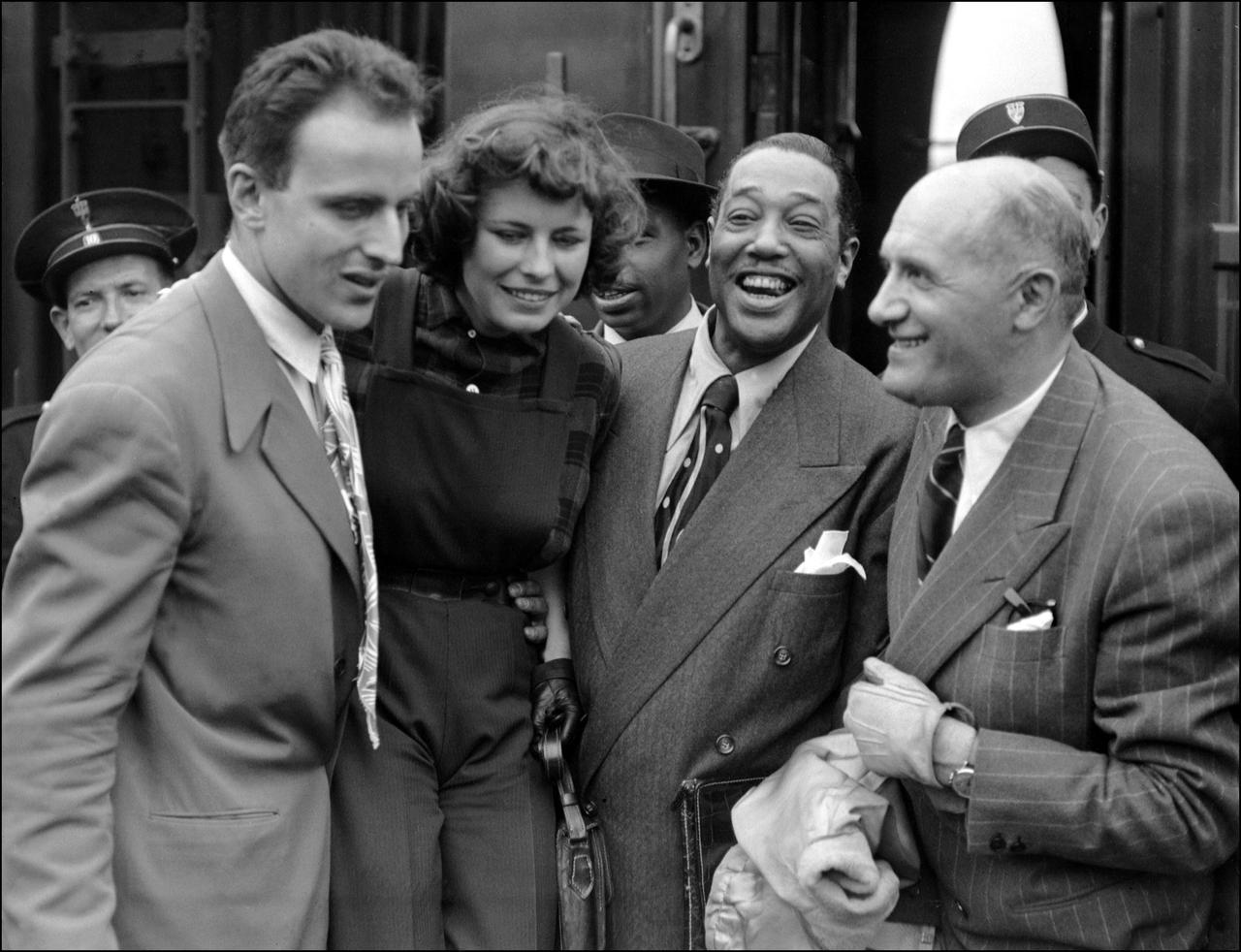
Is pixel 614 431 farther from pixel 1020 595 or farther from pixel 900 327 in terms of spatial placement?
pixel 1020 595

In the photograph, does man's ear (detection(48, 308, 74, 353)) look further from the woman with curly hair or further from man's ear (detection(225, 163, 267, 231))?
man's ear (detection(225, 163, 267, 231))

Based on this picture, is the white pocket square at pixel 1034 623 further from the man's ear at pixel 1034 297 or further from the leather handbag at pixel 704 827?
the leather handbag at pixel 704 827

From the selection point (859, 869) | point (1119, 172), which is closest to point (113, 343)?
point (859, 869)

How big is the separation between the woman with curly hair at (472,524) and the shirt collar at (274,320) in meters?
0.24

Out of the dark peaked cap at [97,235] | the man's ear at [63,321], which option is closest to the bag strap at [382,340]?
the dark peaked cap at [97,235]

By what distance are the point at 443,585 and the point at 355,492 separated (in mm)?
301

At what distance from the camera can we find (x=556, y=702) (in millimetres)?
2623

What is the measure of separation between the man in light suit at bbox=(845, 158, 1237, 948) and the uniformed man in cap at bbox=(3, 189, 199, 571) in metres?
2.07

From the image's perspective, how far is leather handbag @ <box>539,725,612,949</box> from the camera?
2496 mm

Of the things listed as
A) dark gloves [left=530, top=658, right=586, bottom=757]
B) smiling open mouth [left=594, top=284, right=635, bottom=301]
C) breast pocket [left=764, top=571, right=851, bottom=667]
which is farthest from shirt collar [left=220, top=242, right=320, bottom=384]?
smiling open mouth [left=594, top=284, right=635, bottom=301]

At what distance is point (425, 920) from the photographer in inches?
92.9

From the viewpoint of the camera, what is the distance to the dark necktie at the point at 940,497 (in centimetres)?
249

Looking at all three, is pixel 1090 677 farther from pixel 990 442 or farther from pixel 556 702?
pixel 556 702

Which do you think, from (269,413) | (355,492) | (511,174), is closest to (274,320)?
(269,413)
